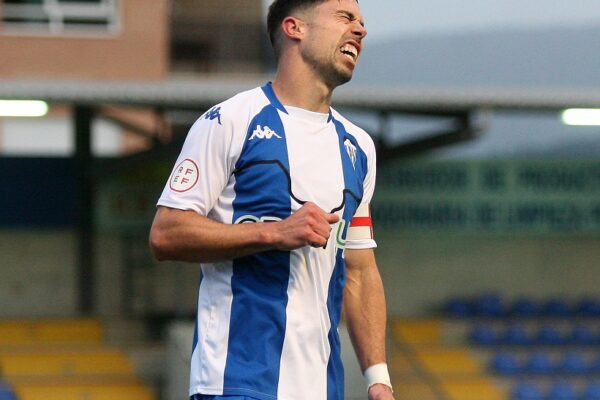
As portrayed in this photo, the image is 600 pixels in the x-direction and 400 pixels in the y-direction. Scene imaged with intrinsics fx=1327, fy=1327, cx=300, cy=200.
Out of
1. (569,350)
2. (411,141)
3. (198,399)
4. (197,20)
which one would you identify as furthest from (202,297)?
(197,20)

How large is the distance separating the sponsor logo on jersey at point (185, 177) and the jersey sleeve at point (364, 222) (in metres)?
0.48

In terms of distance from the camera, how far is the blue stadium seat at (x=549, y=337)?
15.7 m

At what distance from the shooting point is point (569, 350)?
51.2 feet

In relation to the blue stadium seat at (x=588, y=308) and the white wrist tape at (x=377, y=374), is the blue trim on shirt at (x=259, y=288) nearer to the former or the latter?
the white wrist tape at (x=377, y=374)

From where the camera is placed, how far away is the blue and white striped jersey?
3.29 meters

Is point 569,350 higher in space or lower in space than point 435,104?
lower

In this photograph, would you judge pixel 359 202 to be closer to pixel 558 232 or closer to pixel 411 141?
pixel 411 141

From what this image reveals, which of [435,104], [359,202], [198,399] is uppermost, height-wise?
[435,104]

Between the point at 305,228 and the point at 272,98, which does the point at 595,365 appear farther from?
the point at 305,228

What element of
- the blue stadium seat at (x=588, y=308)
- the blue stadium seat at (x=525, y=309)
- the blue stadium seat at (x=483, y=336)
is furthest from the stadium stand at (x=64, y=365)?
the blue stadium seat at (x=588, y=308)

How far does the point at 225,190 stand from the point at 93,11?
17299mm

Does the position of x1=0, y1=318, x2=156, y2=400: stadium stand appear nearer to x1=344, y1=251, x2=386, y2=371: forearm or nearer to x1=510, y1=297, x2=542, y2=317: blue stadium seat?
x1=510, y1=297, x2=542, y2=317: blue stadium seat

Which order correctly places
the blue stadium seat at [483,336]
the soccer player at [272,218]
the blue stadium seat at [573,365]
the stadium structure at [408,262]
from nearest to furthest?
the soccer player at [272,218] → the stadium structure at [408,262] → the blue stadium seat at [573,365] → the blue stadium seat at [483,336]

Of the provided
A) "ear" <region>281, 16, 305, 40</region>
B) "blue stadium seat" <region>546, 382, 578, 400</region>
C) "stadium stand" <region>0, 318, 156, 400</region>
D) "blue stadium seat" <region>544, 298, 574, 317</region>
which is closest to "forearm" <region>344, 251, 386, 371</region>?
"ear" <region>281, 16, 305, 40</region>
